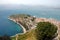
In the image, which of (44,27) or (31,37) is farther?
(31,37)

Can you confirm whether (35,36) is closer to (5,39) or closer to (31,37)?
(31,37)

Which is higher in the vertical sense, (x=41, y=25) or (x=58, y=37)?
(x=41, y=25)

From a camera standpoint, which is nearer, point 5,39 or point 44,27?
point 5,39

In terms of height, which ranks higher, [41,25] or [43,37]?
[41,25]

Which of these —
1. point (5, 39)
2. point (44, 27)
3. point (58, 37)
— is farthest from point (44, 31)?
point (5, 39)

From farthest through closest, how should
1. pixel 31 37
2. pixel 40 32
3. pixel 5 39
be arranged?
pixel 31 37, pixel 40 32, pixel 5 39

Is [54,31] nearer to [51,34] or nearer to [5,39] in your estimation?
[51,34]

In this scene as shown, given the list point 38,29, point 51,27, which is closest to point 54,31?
point 51,27

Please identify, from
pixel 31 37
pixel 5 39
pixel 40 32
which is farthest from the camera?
pixel 31 37
